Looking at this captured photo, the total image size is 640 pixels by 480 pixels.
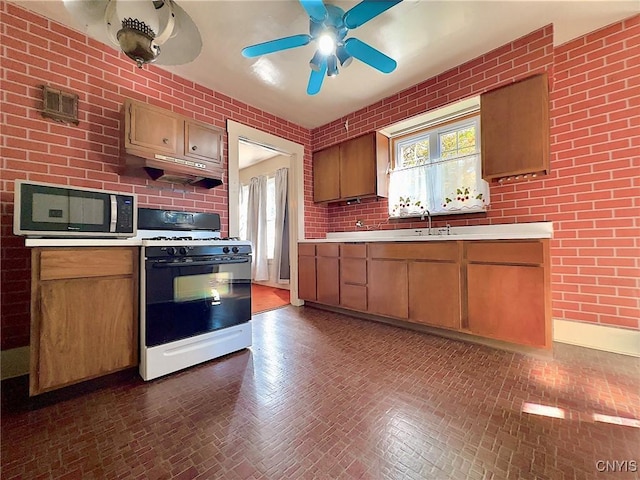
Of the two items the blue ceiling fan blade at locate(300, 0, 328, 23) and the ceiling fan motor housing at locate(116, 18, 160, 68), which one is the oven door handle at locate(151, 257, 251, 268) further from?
the blue ceiling fan blade at locate(300, 0, 328, 23)

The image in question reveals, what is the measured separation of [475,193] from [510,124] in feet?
2.20

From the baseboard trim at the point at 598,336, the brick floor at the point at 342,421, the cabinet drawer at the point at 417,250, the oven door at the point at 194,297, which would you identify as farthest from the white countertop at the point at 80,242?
the baseboard trim at the point at 598,336

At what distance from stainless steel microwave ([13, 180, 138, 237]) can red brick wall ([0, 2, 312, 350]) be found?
57 centimetres

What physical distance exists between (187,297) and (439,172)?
111 inches

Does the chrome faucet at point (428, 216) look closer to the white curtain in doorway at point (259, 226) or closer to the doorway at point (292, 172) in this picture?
the doorway at point (292, 172)

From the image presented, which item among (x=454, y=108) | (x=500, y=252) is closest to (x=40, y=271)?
(x=500, y=252)

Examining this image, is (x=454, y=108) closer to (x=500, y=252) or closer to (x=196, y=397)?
(x=500, y=252)

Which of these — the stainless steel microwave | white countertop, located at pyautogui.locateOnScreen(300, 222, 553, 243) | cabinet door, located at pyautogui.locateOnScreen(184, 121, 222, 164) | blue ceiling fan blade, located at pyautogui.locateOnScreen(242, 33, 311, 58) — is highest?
Result: blue ceiling fan blade, located at pyautogui.locateOnScreen(242, 33, 311, 58)

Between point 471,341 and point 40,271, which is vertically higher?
point 40,271

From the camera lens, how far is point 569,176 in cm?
212

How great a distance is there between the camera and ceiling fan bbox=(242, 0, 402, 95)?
1.48 meters

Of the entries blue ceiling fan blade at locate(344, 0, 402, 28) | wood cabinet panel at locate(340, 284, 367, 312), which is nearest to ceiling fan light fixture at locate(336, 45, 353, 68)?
blue ceiling fan blade at locate(344, 0, 402, 28)

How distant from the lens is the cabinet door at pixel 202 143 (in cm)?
221

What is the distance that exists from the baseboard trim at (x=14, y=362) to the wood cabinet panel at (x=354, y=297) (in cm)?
268
